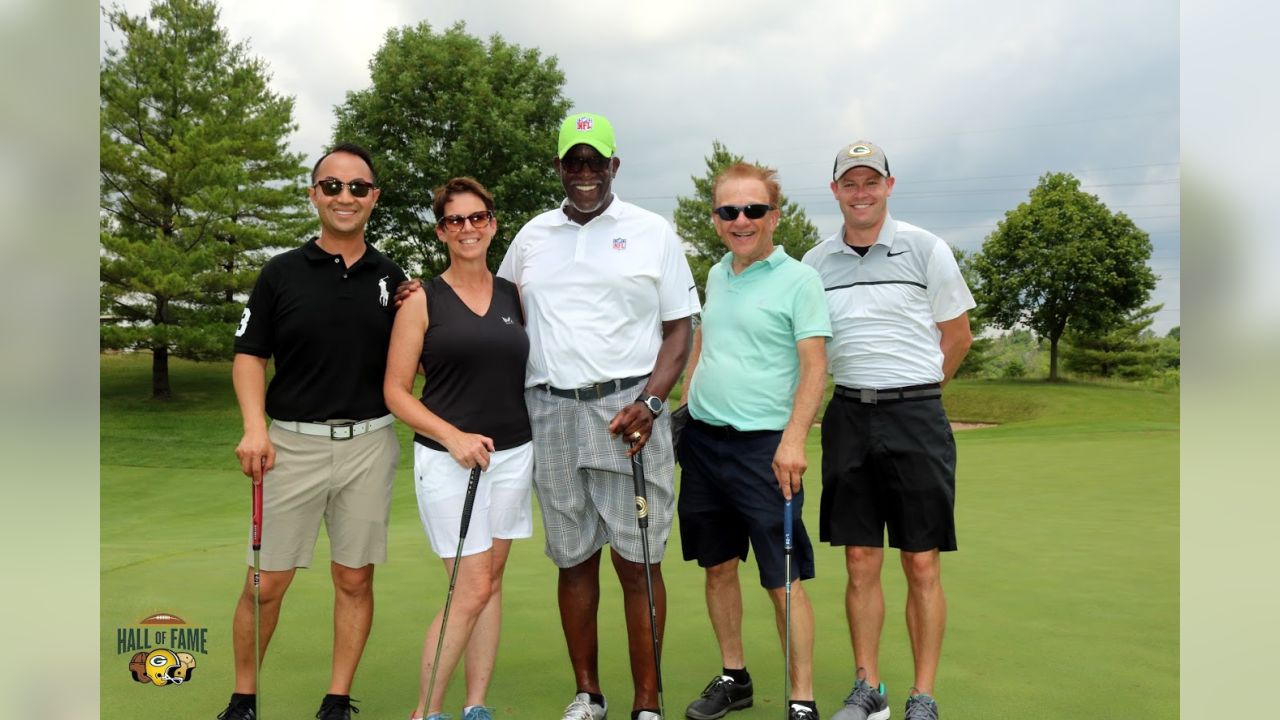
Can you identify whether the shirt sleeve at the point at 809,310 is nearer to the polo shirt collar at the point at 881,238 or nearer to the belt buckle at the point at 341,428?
the polo shirt collar at the point at 881,238

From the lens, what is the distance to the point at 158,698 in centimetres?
400

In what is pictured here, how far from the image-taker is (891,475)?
3842 millimetres

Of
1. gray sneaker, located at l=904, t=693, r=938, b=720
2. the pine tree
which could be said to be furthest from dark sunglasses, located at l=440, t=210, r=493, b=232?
the pine tree

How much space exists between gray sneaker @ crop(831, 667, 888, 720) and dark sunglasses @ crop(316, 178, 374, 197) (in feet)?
8.67

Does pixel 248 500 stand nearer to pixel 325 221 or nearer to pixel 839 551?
pixel 839 551

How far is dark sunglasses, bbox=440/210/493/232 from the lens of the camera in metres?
3.62

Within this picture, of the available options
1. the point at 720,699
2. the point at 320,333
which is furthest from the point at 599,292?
the point at 720,699

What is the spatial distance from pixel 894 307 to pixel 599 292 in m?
1.12

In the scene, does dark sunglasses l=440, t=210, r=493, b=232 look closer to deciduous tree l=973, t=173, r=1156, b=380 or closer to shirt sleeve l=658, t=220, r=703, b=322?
shirt sleeve l=658, t=220, r=703, b=322

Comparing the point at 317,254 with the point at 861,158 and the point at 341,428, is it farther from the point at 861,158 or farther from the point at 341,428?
the point at 861,158

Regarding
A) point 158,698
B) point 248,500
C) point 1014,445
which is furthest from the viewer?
point 1014,445

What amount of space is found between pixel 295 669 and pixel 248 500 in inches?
345
